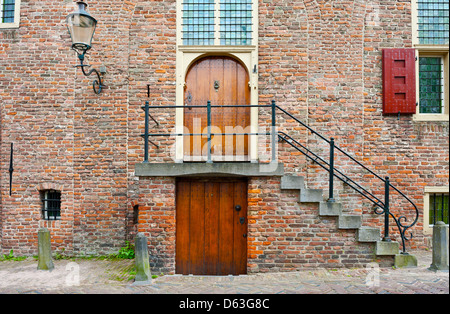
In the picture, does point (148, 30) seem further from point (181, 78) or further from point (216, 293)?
point (216, 293)

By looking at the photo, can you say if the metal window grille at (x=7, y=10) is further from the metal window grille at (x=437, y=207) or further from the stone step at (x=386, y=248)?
the metal window grille at (x=437, y=207)

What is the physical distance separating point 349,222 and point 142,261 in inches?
144

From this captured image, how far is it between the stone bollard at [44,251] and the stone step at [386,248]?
20.1ft

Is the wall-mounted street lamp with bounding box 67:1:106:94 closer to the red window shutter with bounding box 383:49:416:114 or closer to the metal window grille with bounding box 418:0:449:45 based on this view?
the red window shutter with bounding box 383:49:416:114

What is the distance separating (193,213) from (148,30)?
4176 mm

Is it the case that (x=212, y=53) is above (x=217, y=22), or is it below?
below

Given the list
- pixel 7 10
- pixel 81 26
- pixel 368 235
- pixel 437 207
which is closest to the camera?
pixel 368 235

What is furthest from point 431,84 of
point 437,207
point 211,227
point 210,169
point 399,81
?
point 211,227

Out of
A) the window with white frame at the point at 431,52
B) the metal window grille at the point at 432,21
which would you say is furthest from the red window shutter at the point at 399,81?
the metal window grille at the point at 432,21

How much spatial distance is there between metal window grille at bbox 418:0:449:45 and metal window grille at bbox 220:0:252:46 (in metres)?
3.90

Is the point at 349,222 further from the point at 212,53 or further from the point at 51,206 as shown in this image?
the point at 51,206

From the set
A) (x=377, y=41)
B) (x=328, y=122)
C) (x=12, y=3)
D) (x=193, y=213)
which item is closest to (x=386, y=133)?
(x=328, y=122)

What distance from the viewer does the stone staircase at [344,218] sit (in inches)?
237

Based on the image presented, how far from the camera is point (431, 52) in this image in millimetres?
7801
